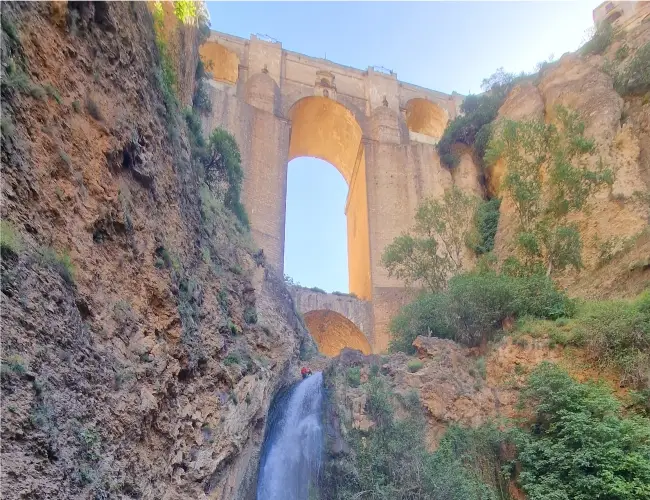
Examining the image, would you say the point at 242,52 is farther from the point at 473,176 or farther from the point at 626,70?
the point at 626,70

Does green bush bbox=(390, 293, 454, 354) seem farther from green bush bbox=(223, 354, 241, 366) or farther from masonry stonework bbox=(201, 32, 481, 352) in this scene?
green bush bbox=(223, 354, 241, 366)

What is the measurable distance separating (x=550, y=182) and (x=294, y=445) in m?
10.9

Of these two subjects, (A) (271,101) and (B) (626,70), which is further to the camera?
(A) (271,101)

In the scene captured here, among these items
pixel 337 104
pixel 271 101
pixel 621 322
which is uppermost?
pixel 337 104

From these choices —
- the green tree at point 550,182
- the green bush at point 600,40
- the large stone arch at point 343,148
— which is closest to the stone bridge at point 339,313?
the large stone arch at point 343,148

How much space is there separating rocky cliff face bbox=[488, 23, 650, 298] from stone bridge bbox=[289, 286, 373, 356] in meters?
5.97

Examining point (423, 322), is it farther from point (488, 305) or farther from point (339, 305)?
point (339, 305)

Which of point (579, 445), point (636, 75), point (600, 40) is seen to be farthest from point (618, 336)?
point (600, 40)

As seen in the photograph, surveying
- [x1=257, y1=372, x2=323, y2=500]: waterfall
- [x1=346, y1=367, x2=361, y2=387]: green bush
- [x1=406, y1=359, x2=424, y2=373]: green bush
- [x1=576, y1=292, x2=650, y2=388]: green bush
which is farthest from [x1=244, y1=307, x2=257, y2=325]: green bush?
[x1=576, y1=292, x2=650, y2=388]: green bush

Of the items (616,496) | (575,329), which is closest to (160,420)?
(616,496)

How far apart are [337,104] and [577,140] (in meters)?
14.0

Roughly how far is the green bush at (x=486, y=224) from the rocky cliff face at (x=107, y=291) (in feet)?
40.4

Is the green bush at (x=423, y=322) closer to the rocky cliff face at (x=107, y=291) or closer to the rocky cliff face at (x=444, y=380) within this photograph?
the rocky cliff face at (x=444, y=380)

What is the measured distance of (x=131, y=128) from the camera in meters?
7.10
